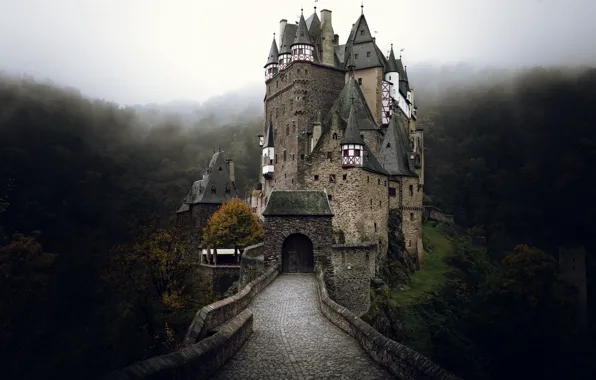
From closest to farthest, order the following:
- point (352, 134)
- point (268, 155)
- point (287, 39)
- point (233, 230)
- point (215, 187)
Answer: point (352, 134) → point (233, 230) → point (268, 155) → point (287, 39) → point (215, 187)

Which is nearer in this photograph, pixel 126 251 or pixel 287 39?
pixel 126 251

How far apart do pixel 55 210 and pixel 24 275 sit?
16.6 ft

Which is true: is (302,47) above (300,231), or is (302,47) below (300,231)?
above

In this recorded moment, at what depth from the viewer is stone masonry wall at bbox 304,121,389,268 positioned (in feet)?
126

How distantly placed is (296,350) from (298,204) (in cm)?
1624

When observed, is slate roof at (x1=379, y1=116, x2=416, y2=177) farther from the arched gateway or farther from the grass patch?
the arched gateway

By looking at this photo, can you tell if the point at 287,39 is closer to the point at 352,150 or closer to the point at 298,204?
the point at 352,150

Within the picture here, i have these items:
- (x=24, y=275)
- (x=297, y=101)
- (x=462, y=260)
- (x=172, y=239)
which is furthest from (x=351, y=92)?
(x=24, y=275)

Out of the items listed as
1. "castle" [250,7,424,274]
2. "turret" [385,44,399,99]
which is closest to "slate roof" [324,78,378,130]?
"castle" [250,7,424,274]

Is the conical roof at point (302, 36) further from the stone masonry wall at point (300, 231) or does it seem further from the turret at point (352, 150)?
the stone masonry wall at point (300, 231)

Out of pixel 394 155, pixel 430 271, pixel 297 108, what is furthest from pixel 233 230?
pixel 430 271

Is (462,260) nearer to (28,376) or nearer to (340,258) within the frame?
(340,258)

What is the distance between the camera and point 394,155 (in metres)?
44.1

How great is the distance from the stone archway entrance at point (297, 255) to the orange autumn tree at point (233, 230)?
18.0 meters
